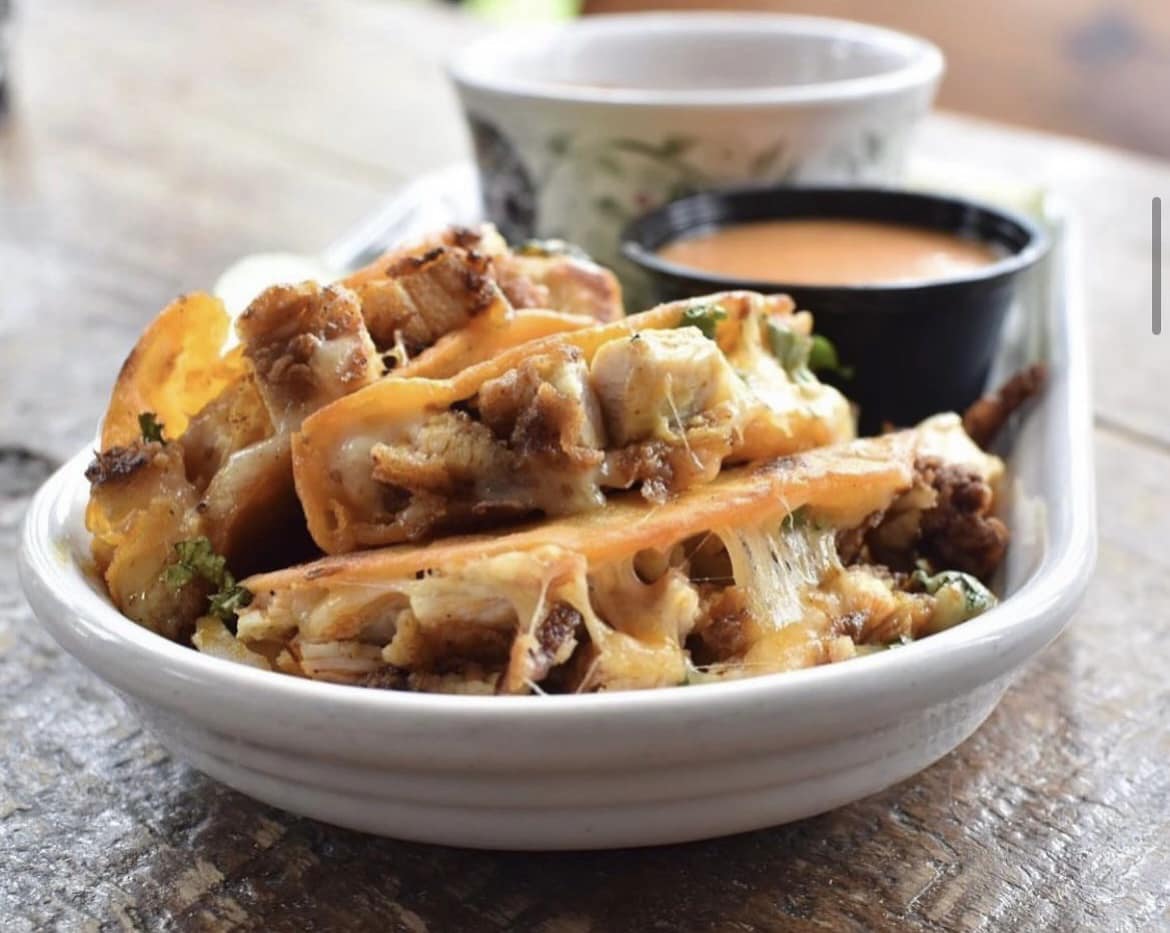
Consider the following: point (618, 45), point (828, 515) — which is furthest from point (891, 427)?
point (618, 45)

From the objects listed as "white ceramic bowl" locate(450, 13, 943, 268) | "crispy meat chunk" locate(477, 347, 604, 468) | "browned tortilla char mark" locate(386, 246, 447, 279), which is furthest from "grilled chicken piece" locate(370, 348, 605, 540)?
"white ceramic bowl" locate(450, 13, 943, 268)

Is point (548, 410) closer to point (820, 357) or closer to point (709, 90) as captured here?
point (820, 357)

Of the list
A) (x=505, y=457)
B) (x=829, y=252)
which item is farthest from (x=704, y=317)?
(x=829, y=252)

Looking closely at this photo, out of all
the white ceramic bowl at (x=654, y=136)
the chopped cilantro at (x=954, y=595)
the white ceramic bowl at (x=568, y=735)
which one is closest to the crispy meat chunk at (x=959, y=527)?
the chopped cilantro at (x=954, y=595)

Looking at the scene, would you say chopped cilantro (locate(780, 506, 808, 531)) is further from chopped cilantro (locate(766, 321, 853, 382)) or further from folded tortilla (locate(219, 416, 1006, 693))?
chopped cilantro (locate(766, 321, 853, 382))

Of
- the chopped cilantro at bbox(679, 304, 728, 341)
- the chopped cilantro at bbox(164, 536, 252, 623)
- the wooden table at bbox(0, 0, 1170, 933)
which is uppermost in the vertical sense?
the chopped cilantro at bbox(679, 304, 728, 341)
